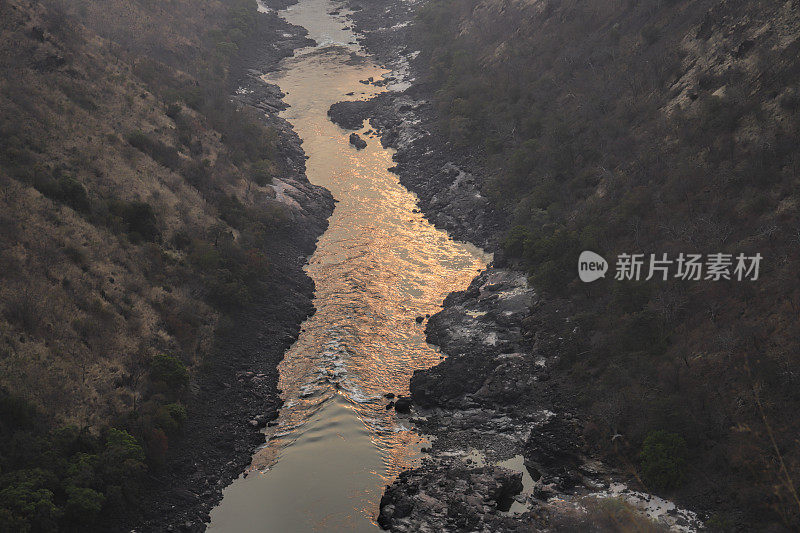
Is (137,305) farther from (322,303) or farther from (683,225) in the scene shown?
(683,225)

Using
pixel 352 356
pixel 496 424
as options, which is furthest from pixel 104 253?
pixel 496 424

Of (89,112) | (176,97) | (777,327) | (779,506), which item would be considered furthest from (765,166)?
(176,97)

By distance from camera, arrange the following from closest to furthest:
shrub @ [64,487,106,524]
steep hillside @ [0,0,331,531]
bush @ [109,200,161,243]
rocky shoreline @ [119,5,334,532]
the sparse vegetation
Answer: shrub @ [64,487,106,524] < the sparse vegetation < steep hillside @ [0,0,331,531] < rocky shoreline @ [119,5,334,532] < bush @ [109,200,161,243]
